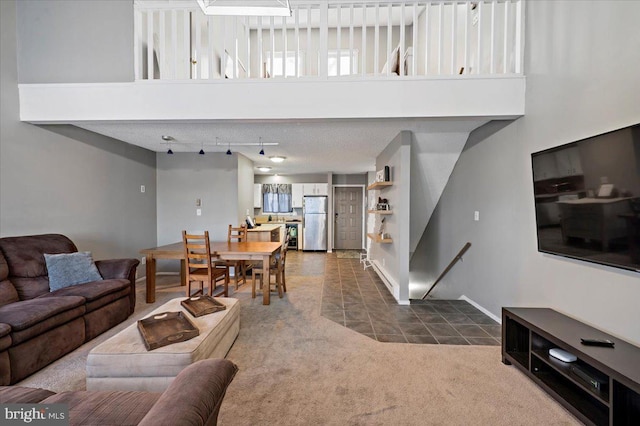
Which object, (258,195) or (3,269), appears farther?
(258,195)

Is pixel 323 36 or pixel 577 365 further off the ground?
pixel 323 36

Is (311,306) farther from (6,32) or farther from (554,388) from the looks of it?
(6,32)

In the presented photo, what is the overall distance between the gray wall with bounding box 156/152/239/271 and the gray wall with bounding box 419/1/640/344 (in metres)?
3.95

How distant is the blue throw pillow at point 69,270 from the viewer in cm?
262

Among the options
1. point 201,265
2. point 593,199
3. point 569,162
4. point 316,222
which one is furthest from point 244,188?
point 593,199

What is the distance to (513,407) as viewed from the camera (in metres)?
1.70

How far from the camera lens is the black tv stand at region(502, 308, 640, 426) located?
4.50 feet

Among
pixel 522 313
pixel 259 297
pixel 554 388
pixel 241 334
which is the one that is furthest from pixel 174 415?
pixel 259 297

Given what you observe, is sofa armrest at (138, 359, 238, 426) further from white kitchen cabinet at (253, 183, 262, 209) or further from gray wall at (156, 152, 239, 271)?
white kitchen cabinet at (253, 183, 262, 209)

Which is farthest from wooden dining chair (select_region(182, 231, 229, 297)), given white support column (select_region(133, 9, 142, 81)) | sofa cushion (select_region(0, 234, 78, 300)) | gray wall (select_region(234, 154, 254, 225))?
white support column (select_region(133, 9, 142, 81))

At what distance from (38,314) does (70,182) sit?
6.63ft

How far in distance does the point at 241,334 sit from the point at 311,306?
1006 millimetres

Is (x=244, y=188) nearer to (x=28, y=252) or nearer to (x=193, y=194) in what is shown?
(x=193, y=194)

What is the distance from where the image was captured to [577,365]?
1.70 metres
